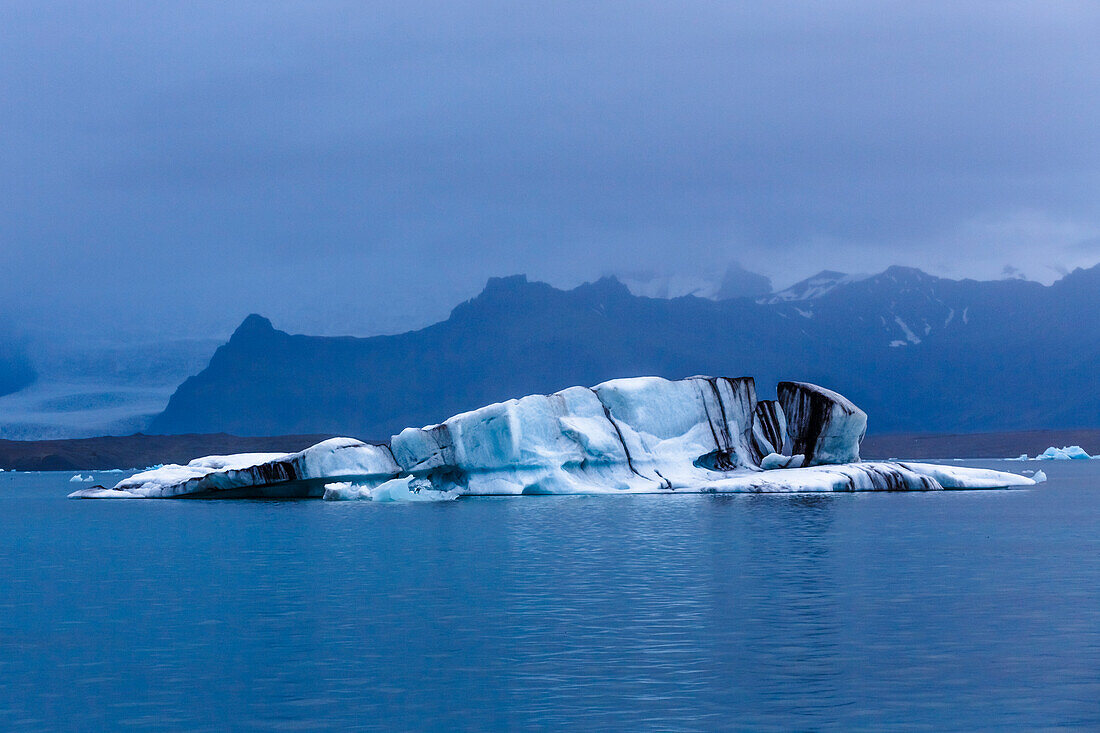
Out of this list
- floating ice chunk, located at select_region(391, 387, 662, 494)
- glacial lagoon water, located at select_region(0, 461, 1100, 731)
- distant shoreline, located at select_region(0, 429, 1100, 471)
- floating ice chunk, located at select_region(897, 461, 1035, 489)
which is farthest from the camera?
distant shoreline, located at select_region(0, 429, 1100, 471)

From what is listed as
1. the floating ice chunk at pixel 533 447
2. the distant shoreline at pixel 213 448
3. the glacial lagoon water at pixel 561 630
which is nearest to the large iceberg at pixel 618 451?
the floating ice chunk at pixel 533 447

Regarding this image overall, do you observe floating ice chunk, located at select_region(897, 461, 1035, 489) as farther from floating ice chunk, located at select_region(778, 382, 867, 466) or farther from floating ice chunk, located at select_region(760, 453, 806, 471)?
floating ice chunk, located at select_region(760, 453, 806, 471)

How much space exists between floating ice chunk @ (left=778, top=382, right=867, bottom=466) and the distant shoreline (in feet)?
354

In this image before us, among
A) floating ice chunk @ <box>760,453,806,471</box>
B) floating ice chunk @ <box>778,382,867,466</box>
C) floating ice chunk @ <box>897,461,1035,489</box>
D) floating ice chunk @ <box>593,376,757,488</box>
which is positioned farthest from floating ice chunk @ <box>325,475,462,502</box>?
floating ice chunk @ <box>897,461,1035,489</box>

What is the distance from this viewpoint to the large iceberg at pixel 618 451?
3916 cm

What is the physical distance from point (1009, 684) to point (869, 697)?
1.36 m

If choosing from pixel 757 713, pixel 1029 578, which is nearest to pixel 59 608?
pixel 757 713

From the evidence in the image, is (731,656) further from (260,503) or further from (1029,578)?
(260,503)

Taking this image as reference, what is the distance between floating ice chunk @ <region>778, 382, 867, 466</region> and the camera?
1580 inches

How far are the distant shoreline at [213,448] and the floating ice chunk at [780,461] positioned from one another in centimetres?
10804

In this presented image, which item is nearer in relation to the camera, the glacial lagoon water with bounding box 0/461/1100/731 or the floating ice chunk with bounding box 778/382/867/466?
the glacial lagoon water with bounding box 0/461/1100/731

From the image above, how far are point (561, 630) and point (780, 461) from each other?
93.9ft

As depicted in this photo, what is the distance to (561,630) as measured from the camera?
508 inches

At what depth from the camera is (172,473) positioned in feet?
167
